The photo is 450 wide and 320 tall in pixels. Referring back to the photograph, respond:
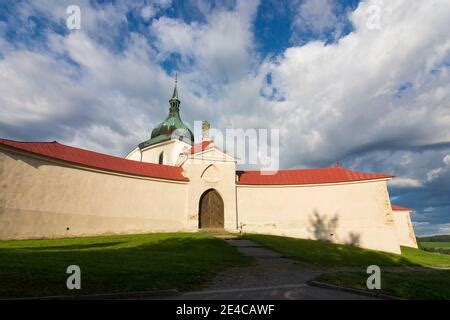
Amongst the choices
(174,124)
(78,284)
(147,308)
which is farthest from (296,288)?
(174,124)

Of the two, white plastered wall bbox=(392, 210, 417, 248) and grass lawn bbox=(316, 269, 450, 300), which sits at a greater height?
white plastered wall bbox=(392, 210, 417, 248)

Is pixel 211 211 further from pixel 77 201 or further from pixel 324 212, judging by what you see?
pixel 77 201

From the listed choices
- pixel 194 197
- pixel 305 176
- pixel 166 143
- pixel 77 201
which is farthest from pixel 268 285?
pixel 166 143

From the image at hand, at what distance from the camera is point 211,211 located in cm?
2834

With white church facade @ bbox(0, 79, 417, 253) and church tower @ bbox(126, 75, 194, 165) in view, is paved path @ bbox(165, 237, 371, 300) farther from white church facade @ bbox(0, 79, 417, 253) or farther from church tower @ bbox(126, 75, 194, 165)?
church tower @ bbox(126, 75, 194, 165)

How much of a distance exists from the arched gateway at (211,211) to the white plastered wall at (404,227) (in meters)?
25.5

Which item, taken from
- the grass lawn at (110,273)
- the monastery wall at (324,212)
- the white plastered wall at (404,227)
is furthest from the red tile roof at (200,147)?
the white plastered wall at (404,227)

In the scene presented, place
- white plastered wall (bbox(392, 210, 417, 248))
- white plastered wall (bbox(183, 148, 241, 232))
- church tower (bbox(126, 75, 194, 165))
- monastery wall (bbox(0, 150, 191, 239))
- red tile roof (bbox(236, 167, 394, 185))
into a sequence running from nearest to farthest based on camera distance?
monastery wall (bbox(0, 150, 191, 239)) < white plastered wall (bbox(183, 148, 241, 232)) < red tile roof (bbox(236, 167, 394, 185)) < church tower (bbox(126, 75, 194, 165)) < white plastered wall (bbox(392, 210, 417, 248))

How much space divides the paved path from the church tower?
24.4m

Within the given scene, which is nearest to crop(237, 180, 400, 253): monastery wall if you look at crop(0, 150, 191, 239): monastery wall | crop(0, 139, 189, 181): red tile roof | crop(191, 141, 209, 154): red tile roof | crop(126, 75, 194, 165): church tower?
crop(191, 141, 209, 154): red tile roof

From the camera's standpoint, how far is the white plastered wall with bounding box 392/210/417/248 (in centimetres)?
3906

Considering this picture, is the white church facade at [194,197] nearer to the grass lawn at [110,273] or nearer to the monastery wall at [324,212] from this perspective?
the monastery wall at [324,212]

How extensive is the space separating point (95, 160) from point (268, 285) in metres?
20.2

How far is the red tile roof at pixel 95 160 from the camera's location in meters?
21.1
